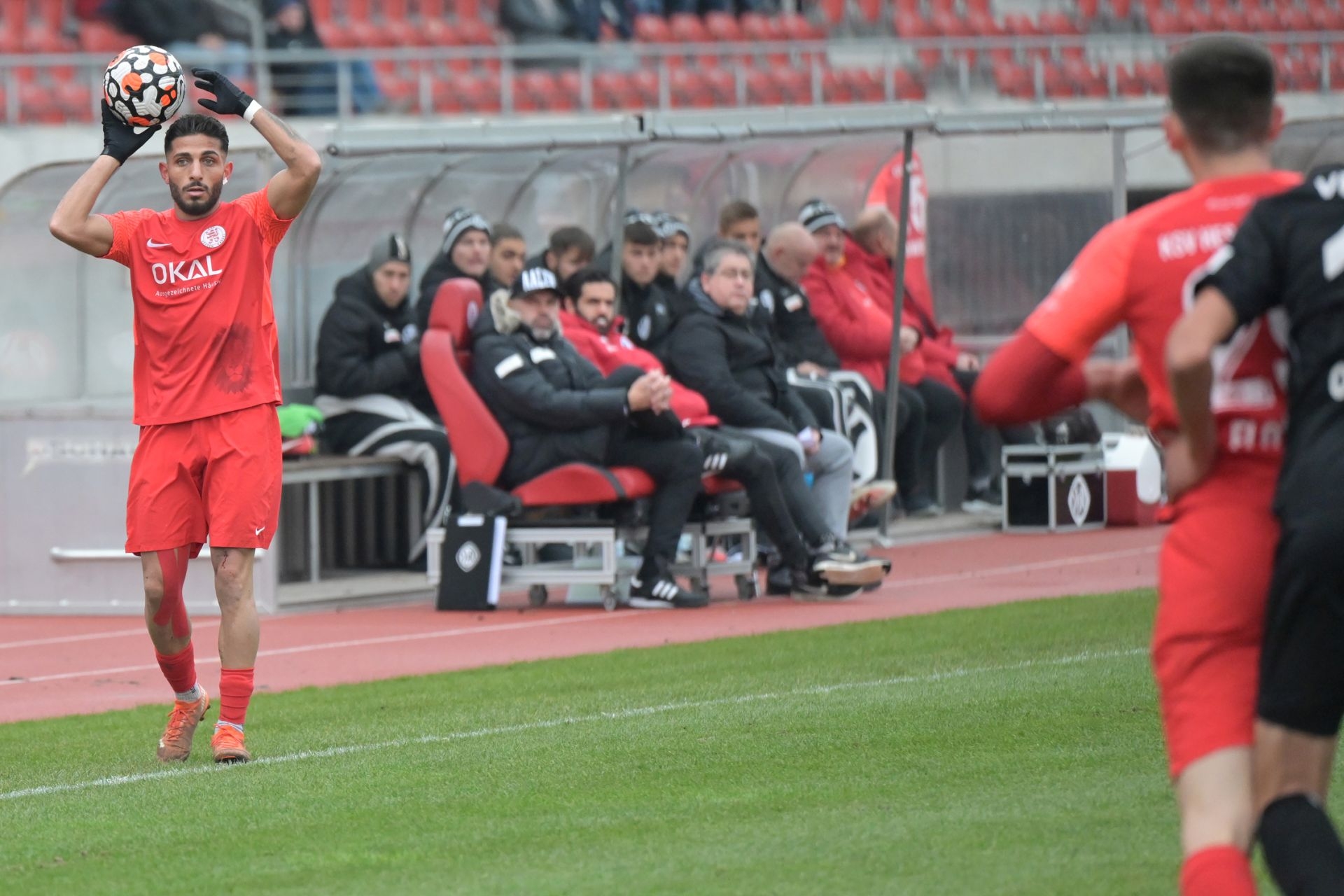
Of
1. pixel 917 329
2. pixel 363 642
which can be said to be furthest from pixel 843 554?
pixel 917 329

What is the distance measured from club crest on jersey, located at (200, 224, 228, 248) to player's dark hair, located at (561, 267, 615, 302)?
513 cm

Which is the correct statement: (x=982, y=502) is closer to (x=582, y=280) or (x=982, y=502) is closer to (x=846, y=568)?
(x=846, y=568)

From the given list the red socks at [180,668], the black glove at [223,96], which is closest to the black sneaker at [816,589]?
the red socks at [180,668]

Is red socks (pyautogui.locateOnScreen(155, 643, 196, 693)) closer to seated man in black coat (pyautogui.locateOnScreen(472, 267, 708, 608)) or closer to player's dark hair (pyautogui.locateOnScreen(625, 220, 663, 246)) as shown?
seated man in black coat (pyautogui.locateOnScreen(472, 267, 708, 608))

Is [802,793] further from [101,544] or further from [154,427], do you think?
[101,544]

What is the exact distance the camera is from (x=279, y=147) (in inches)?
278

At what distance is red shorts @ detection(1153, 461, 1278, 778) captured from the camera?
147 inches

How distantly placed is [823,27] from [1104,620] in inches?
710

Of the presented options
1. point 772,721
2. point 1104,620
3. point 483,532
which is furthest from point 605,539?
point 772,721

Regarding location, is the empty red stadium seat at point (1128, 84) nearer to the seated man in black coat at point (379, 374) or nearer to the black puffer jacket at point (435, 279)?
the black puffer jacket at point (435, 279)

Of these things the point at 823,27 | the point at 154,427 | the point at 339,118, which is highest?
the point at 823,27

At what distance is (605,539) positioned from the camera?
11.6 m

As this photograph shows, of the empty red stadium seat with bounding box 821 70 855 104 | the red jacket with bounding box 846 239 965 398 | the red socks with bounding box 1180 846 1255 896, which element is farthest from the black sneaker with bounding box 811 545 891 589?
the empty red stadium seat with bounding box 821 70 855 104

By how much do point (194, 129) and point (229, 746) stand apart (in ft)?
6.71
